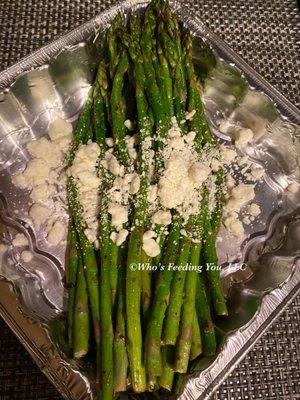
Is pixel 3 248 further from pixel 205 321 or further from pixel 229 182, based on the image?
pixel 229 182

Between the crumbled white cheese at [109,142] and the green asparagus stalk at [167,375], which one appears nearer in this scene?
the green asparagus stalk at [167,375]

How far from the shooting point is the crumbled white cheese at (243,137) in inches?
73.0

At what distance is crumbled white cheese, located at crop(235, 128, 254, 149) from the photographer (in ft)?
6.08

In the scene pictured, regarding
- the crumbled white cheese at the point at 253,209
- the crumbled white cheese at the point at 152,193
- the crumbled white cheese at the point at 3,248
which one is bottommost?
the crumbled white cheese at the point at 253,209

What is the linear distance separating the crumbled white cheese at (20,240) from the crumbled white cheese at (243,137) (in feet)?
3.00

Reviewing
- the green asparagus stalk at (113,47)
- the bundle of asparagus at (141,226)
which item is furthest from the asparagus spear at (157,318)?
the green asparagus stalk at (113,47)

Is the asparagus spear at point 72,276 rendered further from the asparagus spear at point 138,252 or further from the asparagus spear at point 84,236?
the asparagus spear at point 138,252

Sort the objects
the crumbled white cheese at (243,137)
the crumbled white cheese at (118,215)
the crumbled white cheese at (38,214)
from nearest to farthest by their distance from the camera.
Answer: the crumbled white cheese at (118,215) < the crumbled white cheese at (38,214) < the crumbled white cheese at (243,137)

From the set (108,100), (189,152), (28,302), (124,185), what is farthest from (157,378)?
(108,100)

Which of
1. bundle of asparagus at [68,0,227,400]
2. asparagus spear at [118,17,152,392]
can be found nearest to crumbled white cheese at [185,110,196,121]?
bundle of asparagus at [68,0,227,400]

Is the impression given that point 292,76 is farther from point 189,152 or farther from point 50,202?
point 50,202

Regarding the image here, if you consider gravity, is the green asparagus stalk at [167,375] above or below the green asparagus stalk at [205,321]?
below

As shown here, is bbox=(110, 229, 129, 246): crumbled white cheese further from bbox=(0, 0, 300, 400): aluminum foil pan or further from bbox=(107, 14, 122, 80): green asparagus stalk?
bbox=(107, 14, 122, 80): green asparagus stalk

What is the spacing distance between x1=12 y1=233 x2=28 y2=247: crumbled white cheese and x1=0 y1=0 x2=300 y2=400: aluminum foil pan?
22 millimetres
